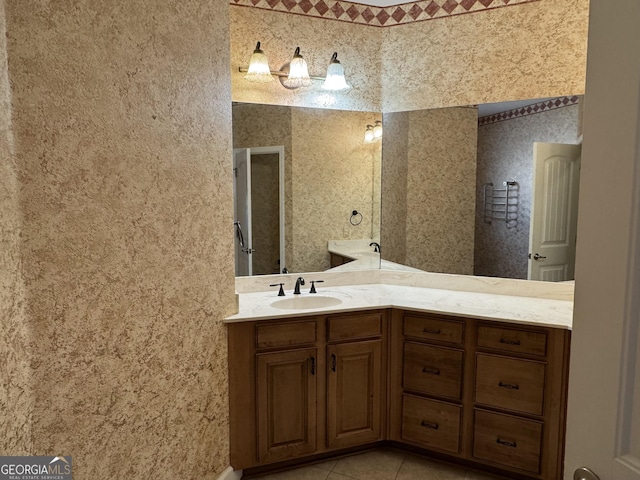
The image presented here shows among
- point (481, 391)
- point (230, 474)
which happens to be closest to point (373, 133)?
point (481, 391)

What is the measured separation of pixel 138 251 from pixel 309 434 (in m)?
1.34

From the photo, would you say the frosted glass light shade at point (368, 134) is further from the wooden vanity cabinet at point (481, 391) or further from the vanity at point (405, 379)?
the wooden vanity cabinet at point (481, 391)

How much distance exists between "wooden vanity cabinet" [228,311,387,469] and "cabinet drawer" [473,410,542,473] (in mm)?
518

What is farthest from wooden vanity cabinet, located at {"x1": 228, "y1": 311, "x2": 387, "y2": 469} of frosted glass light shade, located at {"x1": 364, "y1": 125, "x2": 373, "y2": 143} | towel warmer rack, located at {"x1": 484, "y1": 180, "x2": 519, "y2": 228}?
frosted glass light shade, located at {"x1": 364, "y1": 125, "x2": 373, "y2": 143}

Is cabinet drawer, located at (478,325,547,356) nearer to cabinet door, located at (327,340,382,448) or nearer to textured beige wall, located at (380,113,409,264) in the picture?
cabinet door, located at (327,340,382,448)

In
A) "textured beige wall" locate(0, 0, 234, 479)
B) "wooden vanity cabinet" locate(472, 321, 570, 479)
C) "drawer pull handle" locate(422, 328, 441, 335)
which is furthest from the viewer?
"drawer pull handle" locate(422, 328, 441, 335)

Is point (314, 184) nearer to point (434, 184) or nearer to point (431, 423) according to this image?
point (434, 184)

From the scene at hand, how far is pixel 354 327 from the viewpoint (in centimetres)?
232

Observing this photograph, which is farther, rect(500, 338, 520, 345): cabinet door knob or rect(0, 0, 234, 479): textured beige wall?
rect(500, 338, 520, 345): cabinet door knob

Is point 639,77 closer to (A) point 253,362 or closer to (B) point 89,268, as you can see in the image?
(B) point 89,268

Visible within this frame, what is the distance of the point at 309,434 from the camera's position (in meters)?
2.29

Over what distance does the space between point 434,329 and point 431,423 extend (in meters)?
0.53

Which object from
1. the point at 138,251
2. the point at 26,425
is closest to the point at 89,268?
the point at 138,251

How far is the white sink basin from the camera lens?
8.23ft
